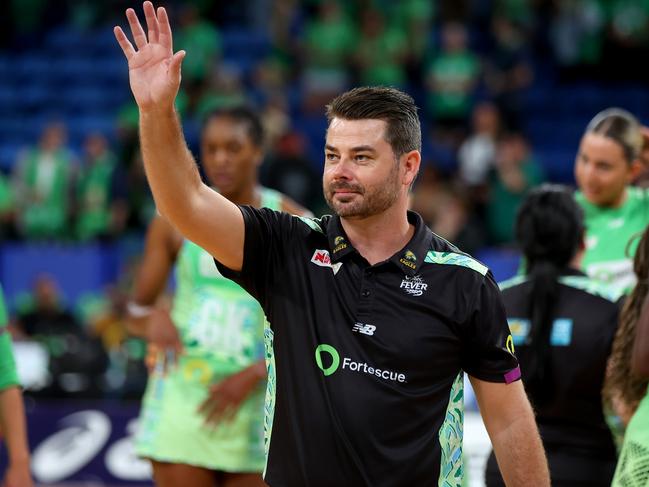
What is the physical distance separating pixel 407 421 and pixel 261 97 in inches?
497

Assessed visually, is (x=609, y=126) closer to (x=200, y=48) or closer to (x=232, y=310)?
(x=232, y=310)

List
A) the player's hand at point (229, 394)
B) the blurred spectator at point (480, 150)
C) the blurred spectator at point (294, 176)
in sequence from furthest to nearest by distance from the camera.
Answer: the blurred spectator at point (480, 150)
the blurred spectator at point (294, 176)
the player's hand at point (229, 394)

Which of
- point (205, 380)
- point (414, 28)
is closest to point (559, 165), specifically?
point (414, 28)

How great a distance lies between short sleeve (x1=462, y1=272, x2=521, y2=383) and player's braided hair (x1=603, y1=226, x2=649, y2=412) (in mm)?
841

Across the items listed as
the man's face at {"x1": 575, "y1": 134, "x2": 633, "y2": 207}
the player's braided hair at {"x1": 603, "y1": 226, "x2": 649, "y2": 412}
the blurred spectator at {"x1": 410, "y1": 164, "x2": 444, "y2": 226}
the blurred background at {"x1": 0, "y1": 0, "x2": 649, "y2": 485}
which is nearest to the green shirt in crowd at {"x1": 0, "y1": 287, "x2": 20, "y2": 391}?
the player's braided hair at {"x1": 603, "y1": 226, "x2": 649, "y2": 412}

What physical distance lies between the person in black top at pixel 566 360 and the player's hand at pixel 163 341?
1624 mm

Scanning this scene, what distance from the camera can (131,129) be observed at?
1467cm

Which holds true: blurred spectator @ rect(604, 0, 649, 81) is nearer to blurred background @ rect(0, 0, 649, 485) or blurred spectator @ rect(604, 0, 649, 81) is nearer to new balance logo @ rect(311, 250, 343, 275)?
blurred background @ rect(0, 0, 649, 485)

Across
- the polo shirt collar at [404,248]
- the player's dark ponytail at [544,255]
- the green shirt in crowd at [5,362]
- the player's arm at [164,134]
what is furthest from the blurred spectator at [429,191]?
the player's arm at [164,134]

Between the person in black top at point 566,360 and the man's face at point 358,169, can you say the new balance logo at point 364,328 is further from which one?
the person in black top at point 566,360

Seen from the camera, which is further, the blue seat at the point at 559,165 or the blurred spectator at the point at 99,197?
the blue seat at the point at 559,165

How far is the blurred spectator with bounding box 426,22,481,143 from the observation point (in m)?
15.2

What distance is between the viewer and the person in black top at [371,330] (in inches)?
147

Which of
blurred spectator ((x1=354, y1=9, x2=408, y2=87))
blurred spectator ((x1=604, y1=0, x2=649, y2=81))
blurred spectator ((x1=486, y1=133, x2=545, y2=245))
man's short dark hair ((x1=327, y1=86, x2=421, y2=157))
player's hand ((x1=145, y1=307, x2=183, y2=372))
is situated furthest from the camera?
blurred spectator ((x1=604, y1=0, x2=649, y2=81))
